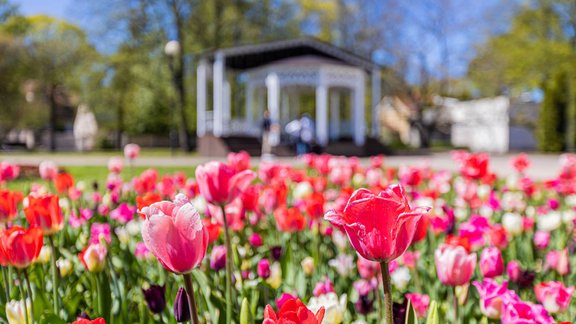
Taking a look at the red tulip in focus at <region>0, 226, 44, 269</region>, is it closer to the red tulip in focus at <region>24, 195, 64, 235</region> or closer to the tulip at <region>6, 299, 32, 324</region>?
the tulip at <region>6, 299, 32, 324</region>

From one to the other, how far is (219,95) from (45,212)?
813 inches

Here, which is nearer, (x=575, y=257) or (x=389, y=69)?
(x=575, y=257)

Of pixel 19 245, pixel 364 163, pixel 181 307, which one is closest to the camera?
pixel 181 307

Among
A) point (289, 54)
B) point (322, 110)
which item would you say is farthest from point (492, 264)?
point (289, 54)

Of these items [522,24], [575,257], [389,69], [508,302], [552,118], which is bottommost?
[575,257]

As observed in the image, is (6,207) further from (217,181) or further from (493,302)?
(493,302)

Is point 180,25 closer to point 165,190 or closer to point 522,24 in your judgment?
point 522,24

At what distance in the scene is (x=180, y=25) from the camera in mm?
28250

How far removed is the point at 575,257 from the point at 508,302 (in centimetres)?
173

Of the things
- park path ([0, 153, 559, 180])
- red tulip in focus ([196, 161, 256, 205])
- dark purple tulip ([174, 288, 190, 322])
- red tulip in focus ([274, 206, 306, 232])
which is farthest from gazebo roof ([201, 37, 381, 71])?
dark purple tulip ([174, 288, 190, 322])

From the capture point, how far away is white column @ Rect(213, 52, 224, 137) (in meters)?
21.6

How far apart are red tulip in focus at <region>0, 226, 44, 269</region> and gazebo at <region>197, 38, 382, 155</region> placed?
1879cm

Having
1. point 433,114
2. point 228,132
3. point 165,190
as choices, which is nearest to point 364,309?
point 165,190

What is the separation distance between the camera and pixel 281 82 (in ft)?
70.6
